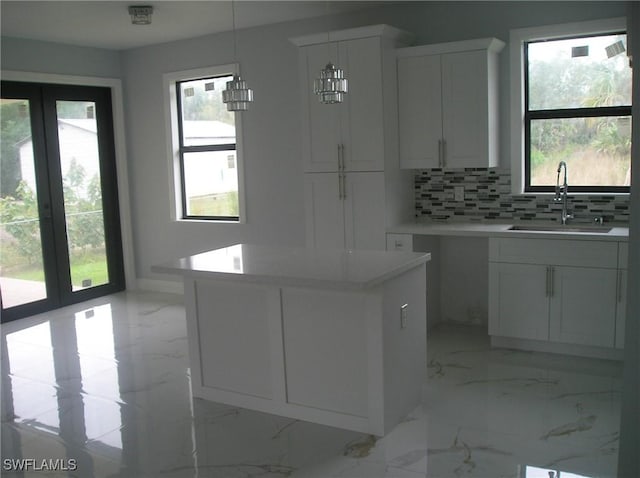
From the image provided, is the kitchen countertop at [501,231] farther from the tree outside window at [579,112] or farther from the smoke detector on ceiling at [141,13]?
the smoke detector on ceiling at [141,13]

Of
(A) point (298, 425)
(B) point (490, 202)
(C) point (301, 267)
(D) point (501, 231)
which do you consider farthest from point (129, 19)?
(A) point (298, 425)

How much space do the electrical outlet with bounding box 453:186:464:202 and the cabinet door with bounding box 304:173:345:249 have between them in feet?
3.03

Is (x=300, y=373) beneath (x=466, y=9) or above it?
beneath

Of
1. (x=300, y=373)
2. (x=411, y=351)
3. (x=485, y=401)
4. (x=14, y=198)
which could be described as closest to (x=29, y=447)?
(x=300, y=373)

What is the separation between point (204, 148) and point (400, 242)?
257 cm

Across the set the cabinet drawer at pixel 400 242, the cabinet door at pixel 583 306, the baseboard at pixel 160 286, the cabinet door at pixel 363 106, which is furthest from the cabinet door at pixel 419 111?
the baseboard at pixel 160 286

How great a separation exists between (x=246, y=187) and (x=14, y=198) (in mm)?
2133

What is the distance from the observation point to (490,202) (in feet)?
16.0

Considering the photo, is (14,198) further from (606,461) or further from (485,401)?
(606,461)

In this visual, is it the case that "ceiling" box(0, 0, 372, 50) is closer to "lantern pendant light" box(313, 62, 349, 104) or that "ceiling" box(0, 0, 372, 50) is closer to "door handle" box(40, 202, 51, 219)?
"door handle" box(40, 202, 51, 219)

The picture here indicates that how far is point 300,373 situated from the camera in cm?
335

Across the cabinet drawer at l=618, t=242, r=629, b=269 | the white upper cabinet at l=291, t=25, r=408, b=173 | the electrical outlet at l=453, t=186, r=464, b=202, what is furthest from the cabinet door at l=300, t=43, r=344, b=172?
the cabinet drawer at l=618, t=242, r=629, b=269

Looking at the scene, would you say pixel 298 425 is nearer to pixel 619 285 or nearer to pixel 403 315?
pixel 403 315

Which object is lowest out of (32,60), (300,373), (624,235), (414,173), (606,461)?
(606,461)
